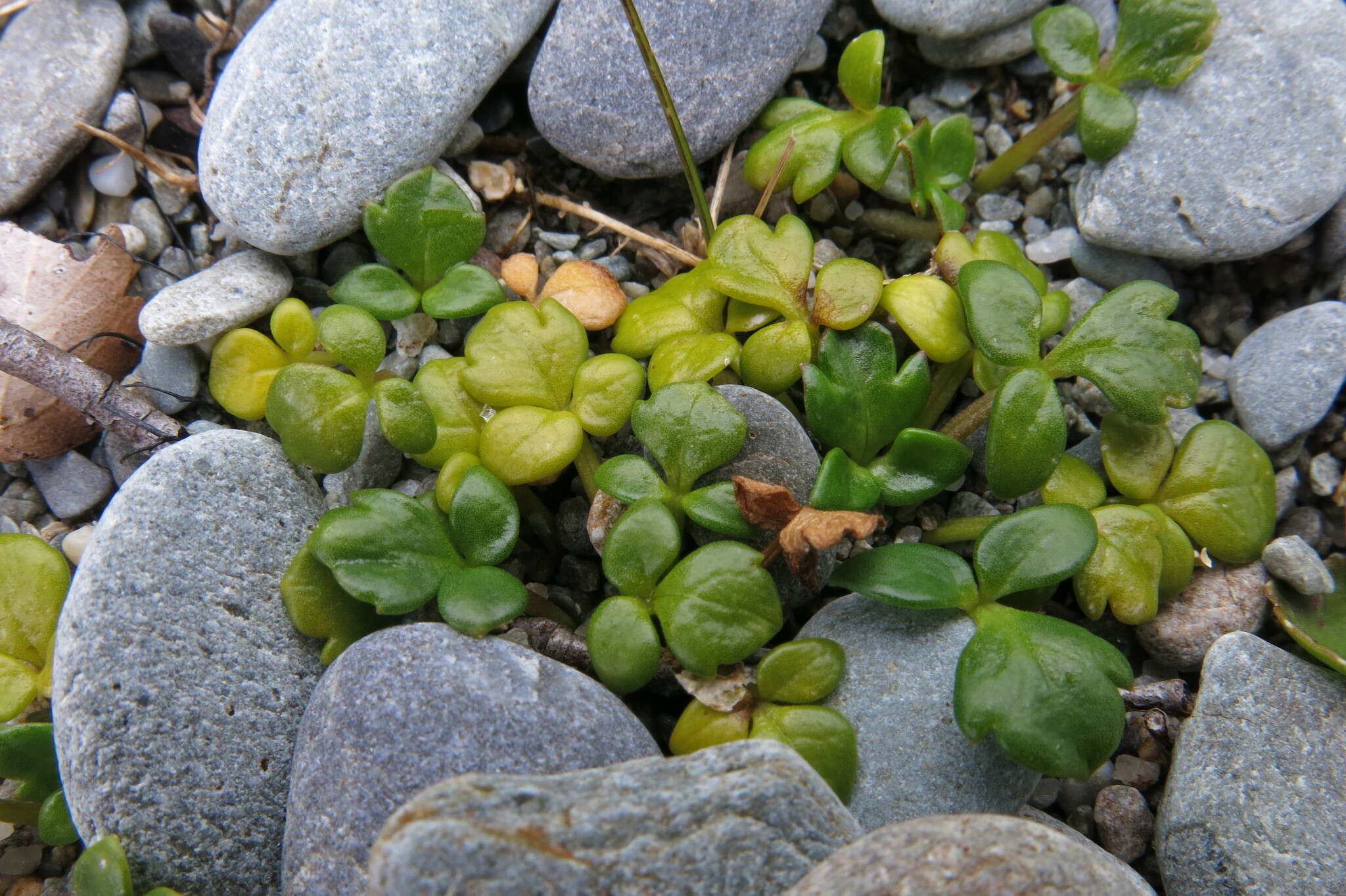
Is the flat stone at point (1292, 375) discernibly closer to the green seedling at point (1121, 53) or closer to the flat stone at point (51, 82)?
the green seedling at point (1121, 53)

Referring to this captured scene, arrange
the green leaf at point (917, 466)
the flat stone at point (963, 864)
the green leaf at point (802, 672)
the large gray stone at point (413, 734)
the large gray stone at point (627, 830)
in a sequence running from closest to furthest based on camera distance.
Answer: the large gray stone at point (627, 830)
the flat stone at point (963, 864)
the large gray stone at point (413, 734)
the green leaf at point (802, 672)
the green leaf at point (917, 466)

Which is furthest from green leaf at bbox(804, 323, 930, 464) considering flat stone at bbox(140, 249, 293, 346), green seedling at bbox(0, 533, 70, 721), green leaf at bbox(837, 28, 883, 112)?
green seedling at bbox(0, 533, 70, 721)

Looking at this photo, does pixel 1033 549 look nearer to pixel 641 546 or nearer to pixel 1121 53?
pixel 641 546

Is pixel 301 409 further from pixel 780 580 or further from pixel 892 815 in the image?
pixel 892 815

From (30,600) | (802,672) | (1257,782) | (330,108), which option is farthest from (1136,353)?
(30,600)

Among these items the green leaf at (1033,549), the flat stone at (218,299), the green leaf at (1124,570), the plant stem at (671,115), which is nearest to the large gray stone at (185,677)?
the flat stone at (218,299)
